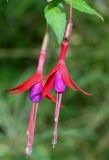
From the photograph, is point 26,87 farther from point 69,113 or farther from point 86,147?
point 86,147

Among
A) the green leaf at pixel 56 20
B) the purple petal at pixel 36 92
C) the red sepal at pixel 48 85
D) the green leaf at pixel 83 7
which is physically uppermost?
the green leaf at pixel 83 7

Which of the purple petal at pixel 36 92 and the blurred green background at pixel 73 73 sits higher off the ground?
the purple petal at pixel 36 92

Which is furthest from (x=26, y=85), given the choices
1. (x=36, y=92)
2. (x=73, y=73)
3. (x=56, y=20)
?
A: (x=73, y=73)

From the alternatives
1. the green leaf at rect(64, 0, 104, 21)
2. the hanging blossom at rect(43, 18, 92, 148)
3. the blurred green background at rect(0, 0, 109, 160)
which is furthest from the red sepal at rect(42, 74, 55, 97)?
the blurred green background at rect(0, 0, 109, 160)

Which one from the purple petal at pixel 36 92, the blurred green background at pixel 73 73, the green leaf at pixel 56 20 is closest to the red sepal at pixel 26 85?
the purple petal at pixel 36 92

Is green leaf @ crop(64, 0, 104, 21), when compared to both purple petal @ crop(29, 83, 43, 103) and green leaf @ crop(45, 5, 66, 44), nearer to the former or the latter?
green leaf @ crop(45, 5, 66, 44)

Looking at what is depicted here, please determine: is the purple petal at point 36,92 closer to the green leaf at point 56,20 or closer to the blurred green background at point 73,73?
the green leaf at point 56,20

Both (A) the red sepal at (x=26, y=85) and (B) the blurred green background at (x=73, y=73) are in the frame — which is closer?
(A) the red sepal at (x=26, y=85)
